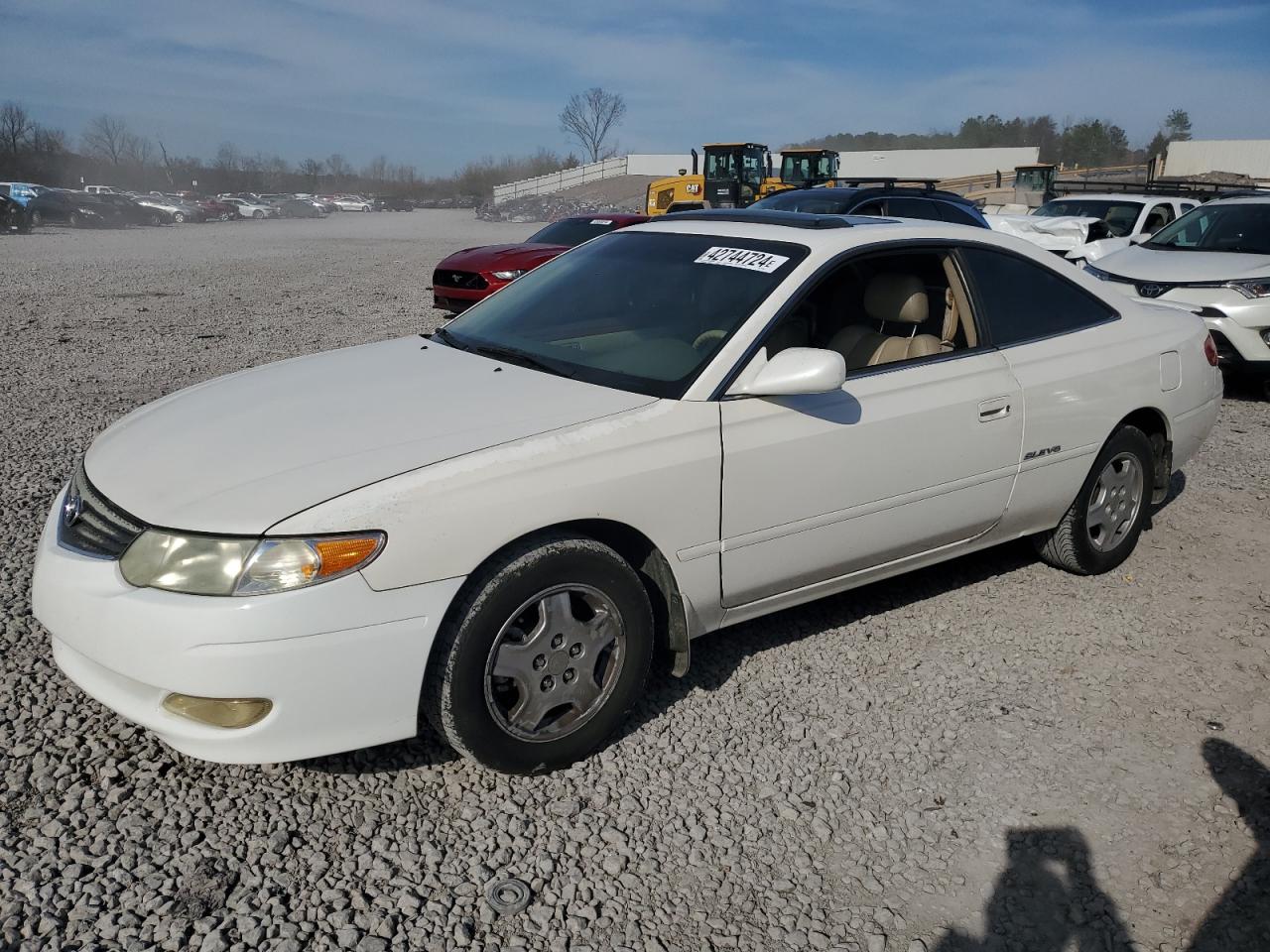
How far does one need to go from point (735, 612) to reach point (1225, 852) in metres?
1.54

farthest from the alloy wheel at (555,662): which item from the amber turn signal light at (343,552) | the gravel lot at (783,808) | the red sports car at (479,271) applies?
the red sports car at (479,271)

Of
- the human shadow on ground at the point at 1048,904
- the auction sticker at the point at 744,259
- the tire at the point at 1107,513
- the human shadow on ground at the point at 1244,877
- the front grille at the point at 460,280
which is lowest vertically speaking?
the human shadow on ground at the point at 1244,877

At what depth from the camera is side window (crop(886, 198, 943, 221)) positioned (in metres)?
11.8

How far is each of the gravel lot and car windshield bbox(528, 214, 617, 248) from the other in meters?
9.50

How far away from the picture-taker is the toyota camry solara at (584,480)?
2.59 metres

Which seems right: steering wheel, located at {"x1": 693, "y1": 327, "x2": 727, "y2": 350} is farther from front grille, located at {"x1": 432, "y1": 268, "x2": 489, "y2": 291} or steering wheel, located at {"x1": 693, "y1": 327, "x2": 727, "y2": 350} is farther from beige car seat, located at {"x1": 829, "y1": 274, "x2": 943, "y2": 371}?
front grille, located at {"x1": 432, "y1": 268, "x2": 489, "y2": 291}

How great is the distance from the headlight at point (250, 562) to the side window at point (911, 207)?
10325 millimetres

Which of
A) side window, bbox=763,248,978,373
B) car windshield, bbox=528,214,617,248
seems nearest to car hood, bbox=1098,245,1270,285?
side window, bbox=763,248,978,373

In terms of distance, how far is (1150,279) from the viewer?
28.8ft

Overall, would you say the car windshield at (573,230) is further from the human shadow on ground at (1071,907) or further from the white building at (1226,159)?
the white building at (1226,159)

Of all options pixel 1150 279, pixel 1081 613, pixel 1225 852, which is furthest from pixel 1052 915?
pixel 1150 279

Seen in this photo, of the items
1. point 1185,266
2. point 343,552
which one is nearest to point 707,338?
point 343,552

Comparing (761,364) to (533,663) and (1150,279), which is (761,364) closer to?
(533,663)

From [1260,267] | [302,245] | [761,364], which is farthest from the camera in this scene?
[302,245]
